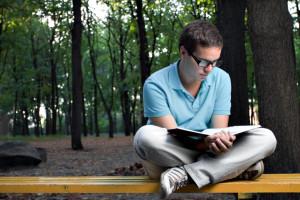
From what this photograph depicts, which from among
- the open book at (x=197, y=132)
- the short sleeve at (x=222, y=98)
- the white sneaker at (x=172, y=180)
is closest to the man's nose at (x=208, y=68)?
the short sleeve at (x=222, y=98)

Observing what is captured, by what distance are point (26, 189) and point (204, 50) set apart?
1448 mm

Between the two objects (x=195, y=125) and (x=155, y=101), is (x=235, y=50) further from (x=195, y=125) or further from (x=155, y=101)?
(x=155, y=101)

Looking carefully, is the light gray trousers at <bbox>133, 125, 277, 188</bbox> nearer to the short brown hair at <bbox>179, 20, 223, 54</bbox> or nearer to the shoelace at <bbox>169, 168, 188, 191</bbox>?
the shoelace at <bbox>169, 168, 188, 191</bbox>

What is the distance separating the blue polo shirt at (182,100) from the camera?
3.49 meters

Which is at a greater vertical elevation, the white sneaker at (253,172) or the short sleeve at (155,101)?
the short sleeve at (155,101)

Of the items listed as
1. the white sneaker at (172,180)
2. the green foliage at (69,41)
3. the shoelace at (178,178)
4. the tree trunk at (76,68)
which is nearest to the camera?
the white sneaker at (172,180)

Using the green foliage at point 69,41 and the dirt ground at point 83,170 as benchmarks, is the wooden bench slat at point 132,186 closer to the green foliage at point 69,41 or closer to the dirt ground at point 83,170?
the dirt ground at point 83,170

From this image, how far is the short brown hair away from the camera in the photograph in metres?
3.33

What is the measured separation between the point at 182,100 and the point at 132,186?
0.69 meters

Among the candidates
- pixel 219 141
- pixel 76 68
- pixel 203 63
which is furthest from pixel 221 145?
pixel 76 68

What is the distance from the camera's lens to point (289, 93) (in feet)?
16.6

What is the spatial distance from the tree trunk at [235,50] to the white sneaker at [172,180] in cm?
450

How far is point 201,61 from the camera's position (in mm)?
3371

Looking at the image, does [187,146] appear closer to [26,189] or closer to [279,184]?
[279,184]
